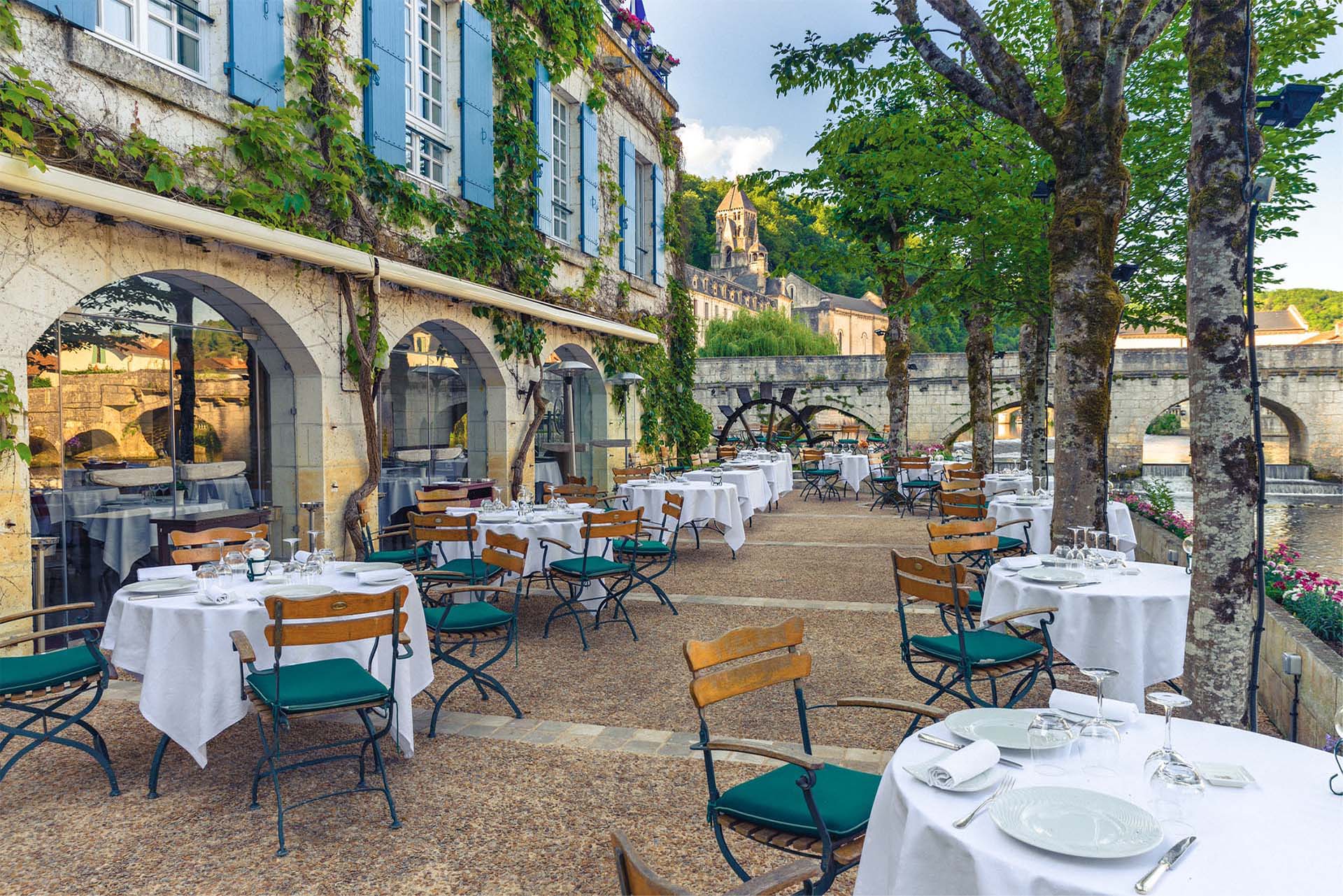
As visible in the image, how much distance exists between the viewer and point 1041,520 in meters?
7.30

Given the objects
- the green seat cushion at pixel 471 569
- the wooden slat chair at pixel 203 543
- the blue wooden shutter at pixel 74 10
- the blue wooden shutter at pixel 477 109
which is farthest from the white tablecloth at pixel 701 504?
the blue wooden shutter at pixel 74 10

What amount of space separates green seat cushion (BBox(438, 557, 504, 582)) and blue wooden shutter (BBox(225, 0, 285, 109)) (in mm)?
3572

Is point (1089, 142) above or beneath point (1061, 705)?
above

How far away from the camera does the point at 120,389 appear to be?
5.88m

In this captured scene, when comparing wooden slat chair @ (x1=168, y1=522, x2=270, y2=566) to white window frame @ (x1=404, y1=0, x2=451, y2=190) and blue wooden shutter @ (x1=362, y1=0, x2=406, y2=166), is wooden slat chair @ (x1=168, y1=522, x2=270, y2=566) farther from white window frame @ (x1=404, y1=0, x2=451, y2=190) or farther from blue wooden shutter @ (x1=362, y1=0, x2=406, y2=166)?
white window frame @ (x1=404, y1=0, x2=451, y2=190)

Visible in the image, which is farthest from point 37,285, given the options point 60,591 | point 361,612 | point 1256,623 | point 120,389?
point 1256,623

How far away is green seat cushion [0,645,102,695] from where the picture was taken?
3.31 metres

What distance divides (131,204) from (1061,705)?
17.4ft

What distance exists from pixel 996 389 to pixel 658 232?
43.3 ft

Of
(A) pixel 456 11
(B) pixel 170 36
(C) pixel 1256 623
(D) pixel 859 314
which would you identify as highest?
(D) pixel 859 314

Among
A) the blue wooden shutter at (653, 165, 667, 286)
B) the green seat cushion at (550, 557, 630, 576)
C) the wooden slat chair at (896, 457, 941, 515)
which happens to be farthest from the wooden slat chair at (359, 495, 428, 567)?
the blue wooden shutter at (653, 165, 667, 286)

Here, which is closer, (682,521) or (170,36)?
(170,36)

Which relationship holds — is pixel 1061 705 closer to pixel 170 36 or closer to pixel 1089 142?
pixel 1089 142

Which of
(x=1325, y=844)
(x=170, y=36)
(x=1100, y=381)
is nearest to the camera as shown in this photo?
(x=1325, y=844)
